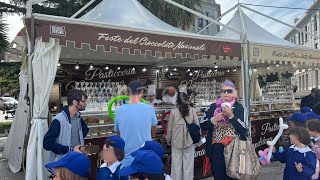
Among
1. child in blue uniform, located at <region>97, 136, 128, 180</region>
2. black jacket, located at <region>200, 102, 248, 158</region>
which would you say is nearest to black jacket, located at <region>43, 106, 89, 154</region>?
child in blue uniform, located at <region>97, 136, 128, 180</region>

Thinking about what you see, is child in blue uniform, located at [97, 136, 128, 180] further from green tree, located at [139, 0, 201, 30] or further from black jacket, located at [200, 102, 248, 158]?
green tree, located at [139, 0, 201, 30]

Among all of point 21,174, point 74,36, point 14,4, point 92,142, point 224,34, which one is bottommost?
point 21,174

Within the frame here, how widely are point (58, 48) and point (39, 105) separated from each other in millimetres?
898

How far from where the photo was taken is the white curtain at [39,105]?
193 inches

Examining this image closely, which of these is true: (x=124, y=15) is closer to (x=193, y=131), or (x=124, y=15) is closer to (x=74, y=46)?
(x=74, y=46)

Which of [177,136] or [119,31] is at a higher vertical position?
[119,31]

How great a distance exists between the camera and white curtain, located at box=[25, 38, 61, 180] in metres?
4.90

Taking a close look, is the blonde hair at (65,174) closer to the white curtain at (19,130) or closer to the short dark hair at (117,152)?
the short dark hair at (117,152)

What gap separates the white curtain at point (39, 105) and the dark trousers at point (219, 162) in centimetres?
243

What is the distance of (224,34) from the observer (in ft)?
37.2

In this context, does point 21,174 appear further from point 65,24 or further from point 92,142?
point 65,24

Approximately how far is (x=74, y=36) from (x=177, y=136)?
7.74ft

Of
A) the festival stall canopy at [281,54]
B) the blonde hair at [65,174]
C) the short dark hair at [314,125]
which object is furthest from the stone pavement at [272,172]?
the blonde hair at [65,174]

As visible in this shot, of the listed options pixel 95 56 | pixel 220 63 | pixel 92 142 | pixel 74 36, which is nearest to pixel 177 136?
pixel 92 142
